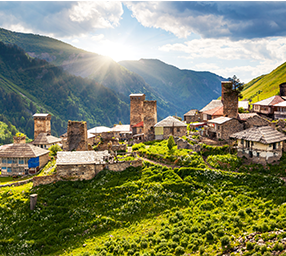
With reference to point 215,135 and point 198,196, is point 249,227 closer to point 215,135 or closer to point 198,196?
point 198,196

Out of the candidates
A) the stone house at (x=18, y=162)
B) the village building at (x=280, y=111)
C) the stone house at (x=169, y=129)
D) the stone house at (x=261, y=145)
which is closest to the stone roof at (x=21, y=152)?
the stone house at (x=18, y=162)

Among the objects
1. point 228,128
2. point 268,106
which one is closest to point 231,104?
point 228,128

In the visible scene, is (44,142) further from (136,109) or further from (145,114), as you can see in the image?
(145,114)

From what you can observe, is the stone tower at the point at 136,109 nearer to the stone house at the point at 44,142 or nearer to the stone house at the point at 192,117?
the stone house at the point at 192,117

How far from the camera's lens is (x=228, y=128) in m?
42.5

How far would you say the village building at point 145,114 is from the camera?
181ft

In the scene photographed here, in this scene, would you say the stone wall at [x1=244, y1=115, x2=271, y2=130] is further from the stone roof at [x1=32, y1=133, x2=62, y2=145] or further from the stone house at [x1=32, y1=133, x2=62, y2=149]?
the stone roof at [x1=32, y1=133, x2=62, y2=145]

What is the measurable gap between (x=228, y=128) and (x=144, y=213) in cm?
2238

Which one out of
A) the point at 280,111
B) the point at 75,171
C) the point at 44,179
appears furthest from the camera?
the point at 280,111

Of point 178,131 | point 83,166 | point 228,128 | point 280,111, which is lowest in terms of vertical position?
point 83,166

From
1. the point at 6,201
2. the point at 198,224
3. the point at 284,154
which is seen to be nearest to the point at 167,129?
the point at 284,154

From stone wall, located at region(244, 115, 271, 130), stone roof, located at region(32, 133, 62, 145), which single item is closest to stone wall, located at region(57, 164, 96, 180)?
stone wall, located at region(244, 115, 271, 130)

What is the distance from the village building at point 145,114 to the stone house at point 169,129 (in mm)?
2284

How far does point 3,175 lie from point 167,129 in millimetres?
34308
